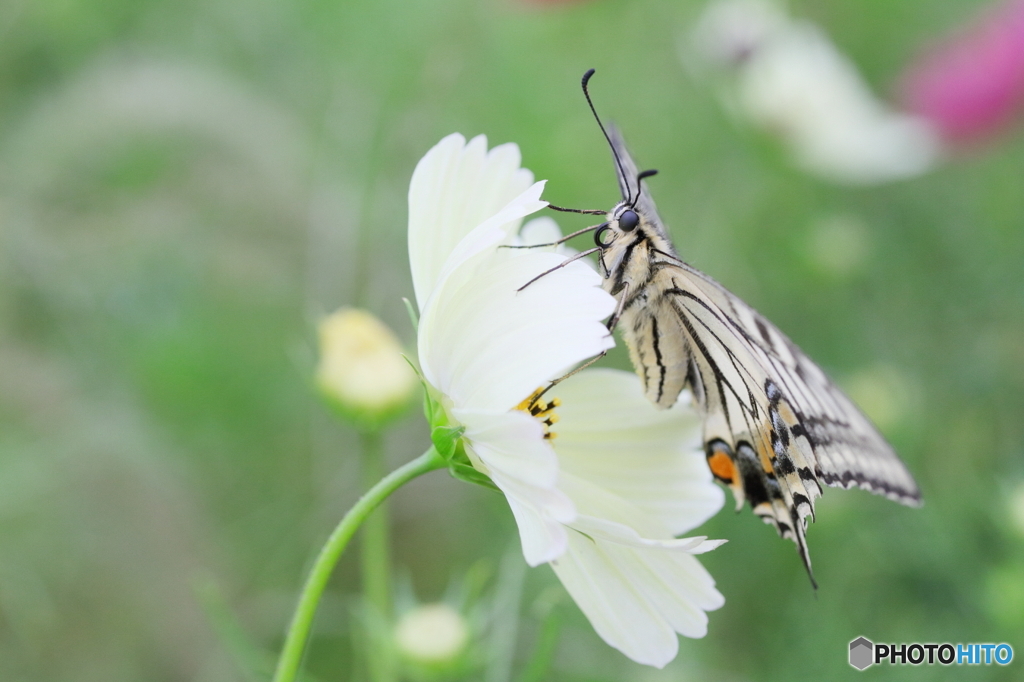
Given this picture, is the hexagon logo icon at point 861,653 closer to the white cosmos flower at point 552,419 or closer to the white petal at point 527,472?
the white cosmos flower at point 552,419

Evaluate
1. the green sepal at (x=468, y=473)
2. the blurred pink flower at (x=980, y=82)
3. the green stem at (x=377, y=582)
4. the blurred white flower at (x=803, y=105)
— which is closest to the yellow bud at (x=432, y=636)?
the green stem at (x=377, y=582)

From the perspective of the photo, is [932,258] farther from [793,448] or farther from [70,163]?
[70,163]

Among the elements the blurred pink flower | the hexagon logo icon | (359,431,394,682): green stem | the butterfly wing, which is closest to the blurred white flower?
the blurred pink flower

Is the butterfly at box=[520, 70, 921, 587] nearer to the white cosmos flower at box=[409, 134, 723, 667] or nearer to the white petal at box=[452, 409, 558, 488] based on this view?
the white cosmos flower at box=[409, 134, 723, 667]

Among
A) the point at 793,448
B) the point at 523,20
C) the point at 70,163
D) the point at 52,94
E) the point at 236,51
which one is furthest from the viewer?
the point at 523,20

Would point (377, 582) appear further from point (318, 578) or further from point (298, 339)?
point (298, 339)

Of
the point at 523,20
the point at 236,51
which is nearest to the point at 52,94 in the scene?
the point at 236,51
